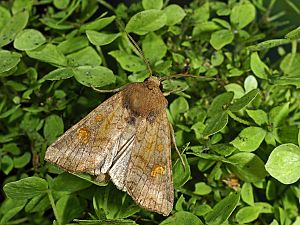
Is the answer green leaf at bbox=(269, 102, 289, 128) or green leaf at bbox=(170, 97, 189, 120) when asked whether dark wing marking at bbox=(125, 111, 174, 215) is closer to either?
green leaf at bbox=(170, 97, 189, 120)

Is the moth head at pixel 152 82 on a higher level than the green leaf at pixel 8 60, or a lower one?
lower

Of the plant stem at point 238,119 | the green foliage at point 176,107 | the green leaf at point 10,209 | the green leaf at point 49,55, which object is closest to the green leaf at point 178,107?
the green foliage at point 176,107

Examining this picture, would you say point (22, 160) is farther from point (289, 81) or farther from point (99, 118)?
point (289, 81)

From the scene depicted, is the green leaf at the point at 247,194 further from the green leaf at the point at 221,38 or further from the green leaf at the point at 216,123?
the green leaf at the point at 221,38

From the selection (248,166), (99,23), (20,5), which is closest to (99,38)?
(99,23)

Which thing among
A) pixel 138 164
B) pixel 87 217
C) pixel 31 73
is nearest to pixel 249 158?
pixel 138 164

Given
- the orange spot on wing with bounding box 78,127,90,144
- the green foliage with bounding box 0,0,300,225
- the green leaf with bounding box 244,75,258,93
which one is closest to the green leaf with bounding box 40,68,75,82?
the green foliage with bounding box 0,0,300,225

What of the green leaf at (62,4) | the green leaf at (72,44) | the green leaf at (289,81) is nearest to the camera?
the green leaf at (289,81)

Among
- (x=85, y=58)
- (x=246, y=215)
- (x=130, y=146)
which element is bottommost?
(x=246, y=215)
